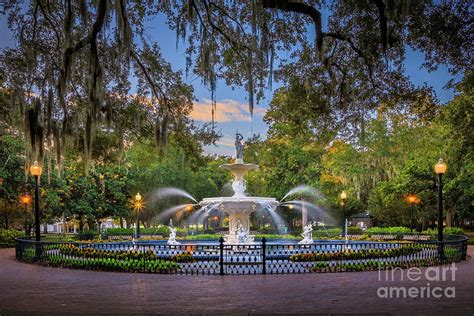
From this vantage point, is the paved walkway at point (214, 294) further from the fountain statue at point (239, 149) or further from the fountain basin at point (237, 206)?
the fountain statue at point (239, 149)

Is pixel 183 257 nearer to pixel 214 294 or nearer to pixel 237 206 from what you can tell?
pixel 214 294

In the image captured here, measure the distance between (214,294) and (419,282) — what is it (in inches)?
208

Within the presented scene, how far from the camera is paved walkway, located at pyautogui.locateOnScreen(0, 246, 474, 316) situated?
9.24 m

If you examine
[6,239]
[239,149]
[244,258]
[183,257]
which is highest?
[239,149]

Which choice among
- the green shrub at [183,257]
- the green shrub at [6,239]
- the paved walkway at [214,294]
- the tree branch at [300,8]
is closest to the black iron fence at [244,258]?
the green shrub at [183,257]

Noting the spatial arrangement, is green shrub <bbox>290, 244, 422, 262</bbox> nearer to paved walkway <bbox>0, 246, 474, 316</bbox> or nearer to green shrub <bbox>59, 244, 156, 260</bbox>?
paved walkway <bbox>0, 246, 474, 316</bbox>

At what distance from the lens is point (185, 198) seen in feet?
193

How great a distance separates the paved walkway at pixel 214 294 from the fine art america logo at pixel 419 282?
0.26 feet

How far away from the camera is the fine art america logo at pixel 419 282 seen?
10755 mm

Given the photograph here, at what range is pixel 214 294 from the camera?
37.3 ft

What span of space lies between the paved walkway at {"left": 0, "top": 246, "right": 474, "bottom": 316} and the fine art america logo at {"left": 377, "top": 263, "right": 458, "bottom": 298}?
80 millimetres

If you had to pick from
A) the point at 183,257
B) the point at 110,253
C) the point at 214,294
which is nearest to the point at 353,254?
the point at 183,257

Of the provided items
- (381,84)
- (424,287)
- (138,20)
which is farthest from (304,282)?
(138,20)

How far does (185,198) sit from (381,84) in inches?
1836
